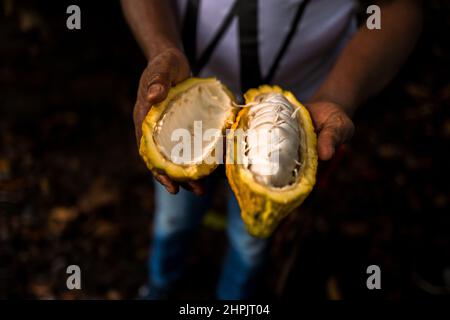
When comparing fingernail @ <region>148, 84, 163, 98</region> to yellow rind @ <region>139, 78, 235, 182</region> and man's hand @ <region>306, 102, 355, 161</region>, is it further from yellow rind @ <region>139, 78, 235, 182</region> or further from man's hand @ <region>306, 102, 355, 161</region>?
man's hand @ <region>306, 102, 355, 161</region>

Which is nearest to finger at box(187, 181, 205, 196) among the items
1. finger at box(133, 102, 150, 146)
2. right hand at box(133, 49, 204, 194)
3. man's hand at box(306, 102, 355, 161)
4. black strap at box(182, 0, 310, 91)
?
right hand at box(133, 49, 204, 194)

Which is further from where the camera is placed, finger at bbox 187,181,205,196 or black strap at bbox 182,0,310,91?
black strap at bbox 182,0,310,91

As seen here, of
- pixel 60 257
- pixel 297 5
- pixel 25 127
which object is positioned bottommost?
pixel 60 257

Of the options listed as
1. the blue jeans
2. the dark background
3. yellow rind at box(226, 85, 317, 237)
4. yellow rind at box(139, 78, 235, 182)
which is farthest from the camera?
the dark background

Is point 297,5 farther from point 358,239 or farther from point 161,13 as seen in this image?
point 358,239

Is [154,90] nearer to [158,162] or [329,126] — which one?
[158,162]

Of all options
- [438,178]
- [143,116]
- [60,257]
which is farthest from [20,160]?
[438,178]

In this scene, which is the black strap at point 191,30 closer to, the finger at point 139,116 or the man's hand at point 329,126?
the finger at point 139,116
